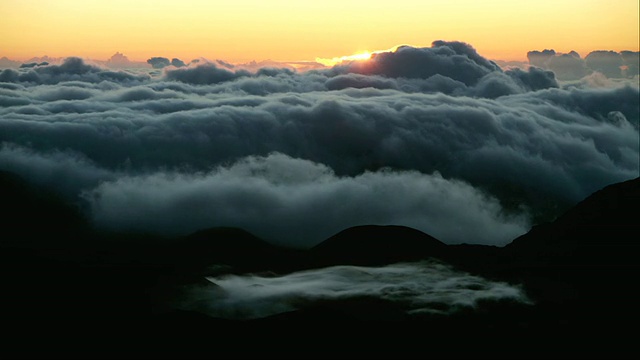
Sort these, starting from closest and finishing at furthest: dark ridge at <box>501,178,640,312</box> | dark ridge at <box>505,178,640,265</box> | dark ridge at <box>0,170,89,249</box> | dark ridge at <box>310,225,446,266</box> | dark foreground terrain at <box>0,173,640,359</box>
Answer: dark foreground terrain at <box>0,173,640,359</box>
dark ridge at <box>501,178,640,312</box>
dark ridge at <box>505,178,640,265</box>
dark ridge at <box>310,225,446,266</box>
dark ridge at <box>0,170,89,249</box>

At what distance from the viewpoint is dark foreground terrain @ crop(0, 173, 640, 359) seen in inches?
3300

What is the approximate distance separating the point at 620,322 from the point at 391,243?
86.3 m

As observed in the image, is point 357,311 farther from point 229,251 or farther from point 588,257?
point 229,251

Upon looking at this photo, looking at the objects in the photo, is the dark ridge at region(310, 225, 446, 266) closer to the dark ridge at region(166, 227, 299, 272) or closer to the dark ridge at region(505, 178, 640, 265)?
the dark ridge at region(166, 227, 299, 272)

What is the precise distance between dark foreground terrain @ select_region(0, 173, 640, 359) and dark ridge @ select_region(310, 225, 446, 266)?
1.06 m

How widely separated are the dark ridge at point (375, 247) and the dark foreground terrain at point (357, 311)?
3.49 feet

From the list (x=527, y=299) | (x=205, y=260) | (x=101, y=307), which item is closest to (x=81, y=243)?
(x=205, y=260)

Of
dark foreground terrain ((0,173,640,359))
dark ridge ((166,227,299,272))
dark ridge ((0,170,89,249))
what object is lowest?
dark foreground terrain ((0,173,640,359))

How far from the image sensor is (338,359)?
81750 millimetres

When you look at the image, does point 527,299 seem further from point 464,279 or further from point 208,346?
point 208,346

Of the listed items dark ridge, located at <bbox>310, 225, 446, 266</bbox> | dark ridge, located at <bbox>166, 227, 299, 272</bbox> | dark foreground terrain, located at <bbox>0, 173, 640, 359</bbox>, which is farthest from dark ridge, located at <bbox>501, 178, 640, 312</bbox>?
dark ridge, located at <bbox>166, 227, 299, 272</bbox>

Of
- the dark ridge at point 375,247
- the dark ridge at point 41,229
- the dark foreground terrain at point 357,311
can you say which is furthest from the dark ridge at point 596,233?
the dark ridge at point 41,229

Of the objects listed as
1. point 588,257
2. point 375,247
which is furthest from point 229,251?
point 588,257

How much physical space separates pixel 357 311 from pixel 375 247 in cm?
6602
